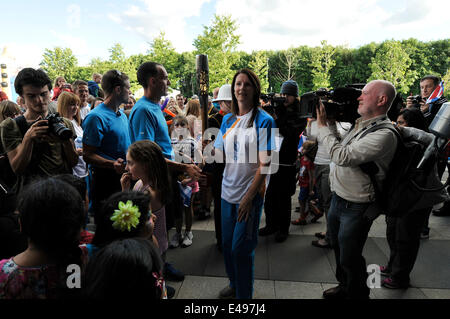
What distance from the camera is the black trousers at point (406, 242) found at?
2635 millimetres

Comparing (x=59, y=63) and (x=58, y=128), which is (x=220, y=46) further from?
(x=58, y=128)

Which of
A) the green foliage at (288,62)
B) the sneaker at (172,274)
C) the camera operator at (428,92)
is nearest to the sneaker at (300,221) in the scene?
the sneaker at (172,274)

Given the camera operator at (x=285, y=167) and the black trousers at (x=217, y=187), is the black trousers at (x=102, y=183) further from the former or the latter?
the camera operator at (x=285, y=167)

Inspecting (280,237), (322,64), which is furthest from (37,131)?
(322,64)

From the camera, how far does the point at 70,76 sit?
3866cm

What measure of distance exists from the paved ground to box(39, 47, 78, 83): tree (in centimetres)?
4293

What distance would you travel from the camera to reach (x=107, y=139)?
2.62m

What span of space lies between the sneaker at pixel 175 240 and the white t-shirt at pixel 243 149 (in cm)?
173

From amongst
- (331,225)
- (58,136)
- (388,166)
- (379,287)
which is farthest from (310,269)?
(58,136)

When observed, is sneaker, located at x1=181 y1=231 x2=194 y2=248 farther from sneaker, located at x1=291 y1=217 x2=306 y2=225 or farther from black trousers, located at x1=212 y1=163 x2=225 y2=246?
sneaker, located at x1=291 y1=217 x2=306 y2=225

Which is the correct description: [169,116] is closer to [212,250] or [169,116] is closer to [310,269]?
[212,250]

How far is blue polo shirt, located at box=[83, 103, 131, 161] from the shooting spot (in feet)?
8.26

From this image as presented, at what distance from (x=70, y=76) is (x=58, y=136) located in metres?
44.4

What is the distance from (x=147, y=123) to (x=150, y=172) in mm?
534
